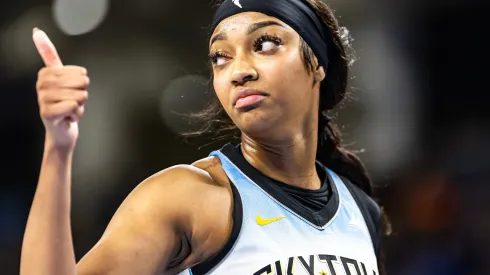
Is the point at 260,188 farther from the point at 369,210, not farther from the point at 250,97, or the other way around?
the point at 369,210

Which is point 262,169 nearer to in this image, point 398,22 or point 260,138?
point 260,138

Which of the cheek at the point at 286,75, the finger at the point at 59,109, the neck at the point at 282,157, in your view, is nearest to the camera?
the finger at the point at 59,109

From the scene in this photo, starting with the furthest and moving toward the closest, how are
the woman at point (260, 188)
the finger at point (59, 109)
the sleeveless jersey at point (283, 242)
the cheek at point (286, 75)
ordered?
the cheek at point (286, 75), the sleeveless jersey at point (283, 242), the woman at point (260, 188), the finger at point (59, 109)

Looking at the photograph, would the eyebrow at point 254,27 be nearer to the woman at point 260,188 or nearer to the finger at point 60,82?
the woman at point 260,188

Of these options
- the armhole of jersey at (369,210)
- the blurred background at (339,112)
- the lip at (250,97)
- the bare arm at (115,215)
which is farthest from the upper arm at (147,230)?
the blurred background at (339,112)

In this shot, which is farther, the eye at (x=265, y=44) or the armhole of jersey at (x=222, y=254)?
the eye at (x=265, y=44)

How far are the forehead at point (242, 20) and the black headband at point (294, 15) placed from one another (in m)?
0.01

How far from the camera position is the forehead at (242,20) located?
82.8 inches

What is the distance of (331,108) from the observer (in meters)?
2.53

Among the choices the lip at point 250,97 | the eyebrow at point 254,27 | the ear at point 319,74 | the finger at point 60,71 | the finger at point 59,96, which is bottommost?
the lip at point 250,97

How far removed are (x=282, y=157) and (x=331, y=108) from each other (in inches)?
14.9

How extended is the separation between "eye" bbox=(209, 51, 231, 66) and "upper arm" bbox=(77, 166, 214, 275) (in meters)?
0.38

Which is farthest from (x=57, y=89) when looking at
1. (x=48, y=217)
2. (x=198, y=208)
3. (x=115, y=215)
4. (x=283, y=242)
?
(x=283, y=242)

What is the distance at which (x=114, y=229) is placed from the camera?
1776mm
